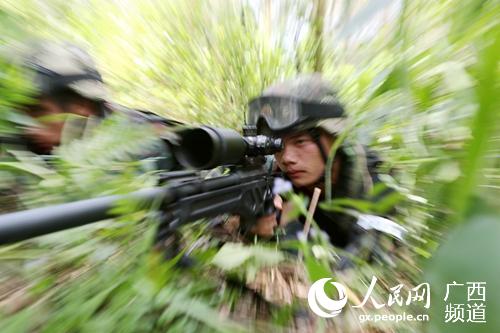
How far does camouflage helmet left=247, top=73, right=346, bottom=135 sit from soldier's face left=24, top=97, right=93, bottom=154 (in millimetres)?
620

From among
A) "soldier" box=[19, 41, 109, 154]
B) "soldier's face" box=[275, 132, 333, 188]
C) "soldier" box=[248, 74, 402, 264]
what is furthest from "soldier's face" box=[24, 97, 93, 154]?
"soldier's face" box=[275, 132, 333, 188]

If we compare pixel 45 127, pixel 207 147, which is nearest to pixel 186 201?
pixel 207 147

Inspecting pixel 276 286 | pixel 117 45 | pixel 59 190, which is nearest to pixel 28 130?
pixel 59 190

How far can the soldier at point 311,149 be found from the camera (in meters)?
0.87

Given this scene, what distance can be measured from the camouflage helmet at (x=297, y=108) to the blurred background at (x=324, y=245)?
0.41ft

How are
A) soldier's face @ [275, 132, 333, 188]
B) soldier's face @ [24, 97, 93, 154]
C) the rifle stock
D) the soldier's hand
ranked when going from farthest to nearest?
1. soldier's face @ [275, 132, 333, 188]
2. the soldier's hand
3. soldier's face @ [24, 97, 93, 154]
4. the rifle stock

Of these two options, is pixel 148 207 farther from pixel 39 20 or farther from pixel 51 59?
pixel 39 20

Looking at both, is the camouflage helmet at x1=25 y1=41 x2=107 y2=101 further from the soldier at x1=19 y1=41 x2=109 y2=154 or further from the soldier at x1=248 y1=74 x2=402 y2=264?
the soldier at x1=248 y1=74 x2=402 y2=264

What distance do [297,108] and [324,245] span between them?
693 millimetres

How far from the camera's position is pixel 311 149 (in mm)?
1169

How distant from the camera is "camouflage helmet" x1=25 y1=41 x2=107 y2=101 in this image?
52 cm

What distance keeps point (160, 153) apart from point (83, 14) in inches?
30.6

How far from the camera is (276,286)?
46 centimetres

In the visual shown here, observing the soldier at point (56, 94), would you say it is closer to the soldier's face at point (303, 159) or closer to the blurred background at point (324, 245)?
the blurred background at point (324, 245)
